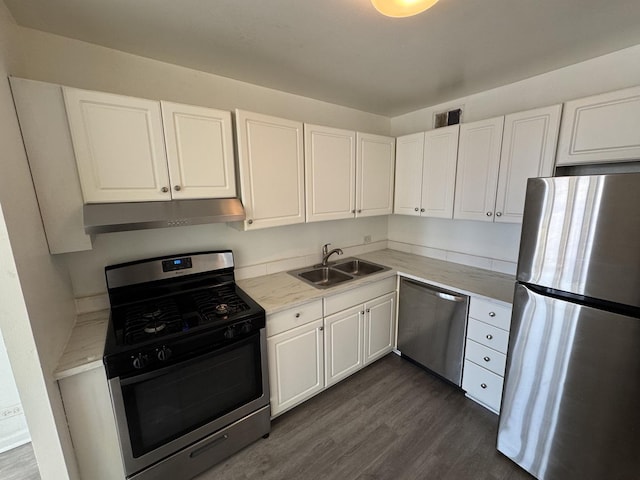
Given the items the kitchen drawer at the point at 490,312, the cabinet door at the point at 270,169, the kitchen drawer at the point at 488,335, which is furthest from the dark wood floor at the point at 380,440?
the cabinet door at the point at 270,169

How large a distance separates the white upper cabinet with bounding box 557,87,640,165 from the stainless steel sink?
62.7 inches

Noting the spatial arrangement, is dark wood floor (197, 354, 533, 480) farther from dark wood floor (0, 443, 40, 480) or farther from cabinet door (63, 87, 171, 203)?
cabinet door (63, 87, 171, 203)

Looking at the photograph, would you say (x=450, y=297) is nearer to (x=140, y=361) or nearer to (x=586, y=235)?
(x=586, y=235)

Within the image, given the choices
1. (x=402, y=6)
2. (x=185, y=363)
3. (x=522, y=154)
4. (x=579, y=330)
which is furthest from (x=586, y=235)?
(x=185, y=363)

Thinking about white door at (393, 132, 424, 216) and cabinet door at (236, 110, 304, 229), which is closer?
cabinet door at (236, 110, 304, 229)

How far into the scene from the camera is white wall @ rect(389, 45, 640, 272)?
165cm

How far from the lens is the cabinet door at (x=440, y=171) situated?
2205 mm

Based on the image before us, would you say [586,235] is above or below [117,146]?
below

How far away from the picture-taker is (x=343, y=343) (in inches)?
84.3

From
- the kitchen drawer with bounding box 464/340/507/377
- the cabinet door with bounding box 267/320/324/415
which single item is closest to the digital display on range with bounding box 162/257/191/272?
the cabinet door with bounding box 267/320/324/415

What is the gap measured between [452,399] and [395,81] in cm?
254

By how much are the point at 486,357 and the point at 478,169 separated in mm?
1431

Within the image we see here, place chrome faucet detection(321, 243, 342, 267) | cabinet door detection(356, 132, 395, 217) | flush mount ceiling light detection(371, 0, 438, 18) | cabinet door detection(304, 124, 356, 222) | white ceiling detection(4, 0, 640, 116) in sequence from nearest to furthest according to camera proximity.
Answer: flush mount ceiling light detection(371, 0, 438, 18), white ceiling detection(4, 0, 640, 116), cabinet door detection(304, 124, 356, 222), cabinet door detection(356, 132, 395, 217), chrome faucet detection(321, 243, 342, 267)

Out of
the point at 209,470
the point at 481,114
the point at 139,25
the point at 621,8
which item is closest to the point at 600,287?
the point at 621,8
